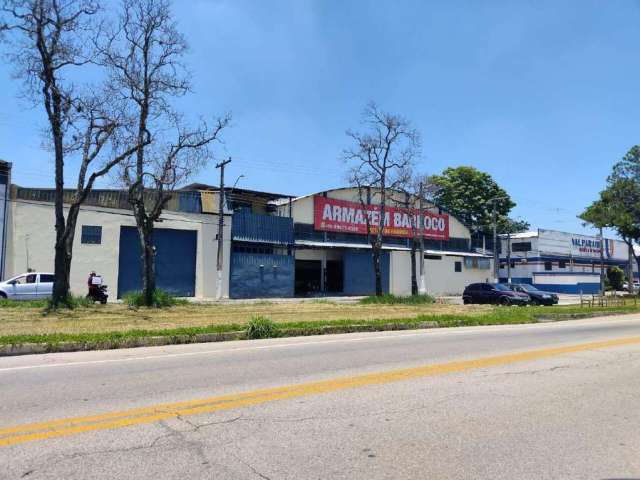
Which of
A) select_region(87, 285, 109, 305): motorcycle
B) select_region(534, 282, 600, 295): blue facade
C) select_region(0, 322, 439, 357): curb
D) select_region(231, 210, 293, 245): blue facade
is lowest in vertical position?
select_region(0, 322, 439, 357): curb

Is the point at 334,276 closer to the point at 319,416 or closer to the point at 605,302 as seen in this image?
the point at 605,302

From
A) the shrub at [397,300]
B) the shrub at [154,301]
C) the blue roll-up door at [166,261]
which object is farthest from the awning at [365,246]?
the shrub at [154,301]

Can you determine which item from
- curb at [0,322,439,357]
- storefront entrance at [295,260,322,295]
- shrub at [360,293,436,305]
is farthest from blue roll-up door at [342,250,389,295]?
curb at [0,322,439,357]

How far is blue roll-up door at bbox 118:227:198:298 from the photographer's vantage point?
109 feet

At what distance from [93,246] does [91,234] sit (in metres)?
0.71

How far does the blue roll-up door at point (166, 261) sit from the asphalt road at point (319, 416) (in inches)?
910

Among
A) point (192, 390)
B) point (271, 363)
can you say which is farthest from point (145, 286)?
point (192, 390)

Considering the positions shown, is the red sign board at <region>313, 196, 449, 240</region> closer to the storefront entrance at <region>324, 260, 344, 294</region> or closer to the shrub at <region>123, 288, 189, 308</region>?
the storefront entrance at <region>324, 260, 344, 294</region>

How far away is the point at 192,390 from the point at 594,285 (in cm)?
6126

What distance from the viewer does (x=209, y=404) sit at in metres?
6.78

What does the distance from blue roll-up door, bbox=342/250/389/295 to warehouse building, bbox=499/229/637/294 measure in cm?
1809

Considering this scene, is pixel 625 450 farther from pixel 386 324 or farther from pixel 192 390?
pixel 386 324

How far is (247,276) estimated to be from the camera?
37.2 meters

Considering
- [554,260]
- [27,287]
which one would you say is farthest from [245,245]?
[554,260]
